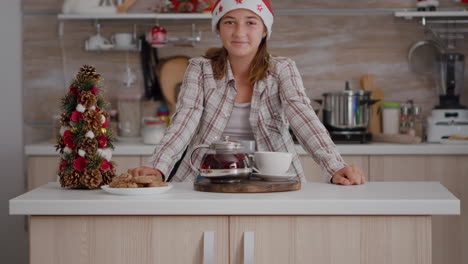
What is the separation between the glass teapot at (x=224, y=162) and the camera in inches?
68.3

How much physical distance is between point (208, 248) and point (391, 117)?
2442 millimetres

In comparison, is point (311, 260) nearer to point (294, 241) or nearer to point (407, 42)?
point (294, 241)

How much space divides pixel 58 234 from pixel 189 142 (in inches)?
32.2

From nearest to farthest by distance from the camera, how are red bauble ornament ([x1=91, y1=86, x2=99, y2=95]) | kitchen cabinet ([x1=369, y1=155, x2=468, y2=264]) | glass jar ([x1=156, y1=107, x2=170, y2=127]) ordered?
red bauble ornament ([x1=91, y1=86, x2=99, y2=95]) < kitchen cabinet ([x1=369, y1=155, x2=468, y2=264]) < glass jar ([x1=156, y1=107, x2=170, y2=127])

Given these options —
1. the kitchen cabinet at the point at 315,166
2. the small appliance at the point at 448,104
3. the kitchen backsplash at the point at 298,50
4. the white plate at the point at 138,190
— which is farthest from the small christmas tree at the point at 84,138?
the small appliance at the point at 448,104

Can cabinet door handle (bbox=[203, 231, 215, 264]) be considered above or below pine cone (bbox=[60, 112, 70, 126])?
below

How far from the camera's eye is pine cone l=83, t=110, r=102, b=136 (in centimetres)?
177

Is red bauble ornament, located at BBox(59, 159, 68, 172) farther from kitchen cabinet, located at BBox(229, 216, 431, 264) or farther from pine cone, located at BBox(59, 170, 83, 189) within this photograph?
kitchen cabinet, located at BBox(229, 216, 431, 264)

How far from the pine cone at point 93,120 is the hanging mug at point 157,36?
2014 mm

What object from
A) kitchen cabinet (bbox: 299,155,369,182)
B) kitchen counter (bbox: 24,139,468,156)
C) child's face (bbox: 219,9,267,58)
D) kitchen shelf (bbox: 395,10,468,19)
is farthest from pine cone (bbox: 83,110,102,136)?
kitchen shelf (bbox: 395,10,468,19)

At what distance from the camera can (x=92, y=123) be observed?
1.78 m

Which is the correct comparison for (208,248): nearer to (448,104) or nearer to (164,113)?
(164,113)

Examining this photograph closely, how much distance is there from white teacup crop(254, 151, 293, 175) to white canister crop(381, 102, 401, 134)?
83.3 inches

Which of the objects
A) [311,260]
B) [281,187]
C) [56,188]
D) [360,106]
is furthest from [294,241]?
[360,106]
